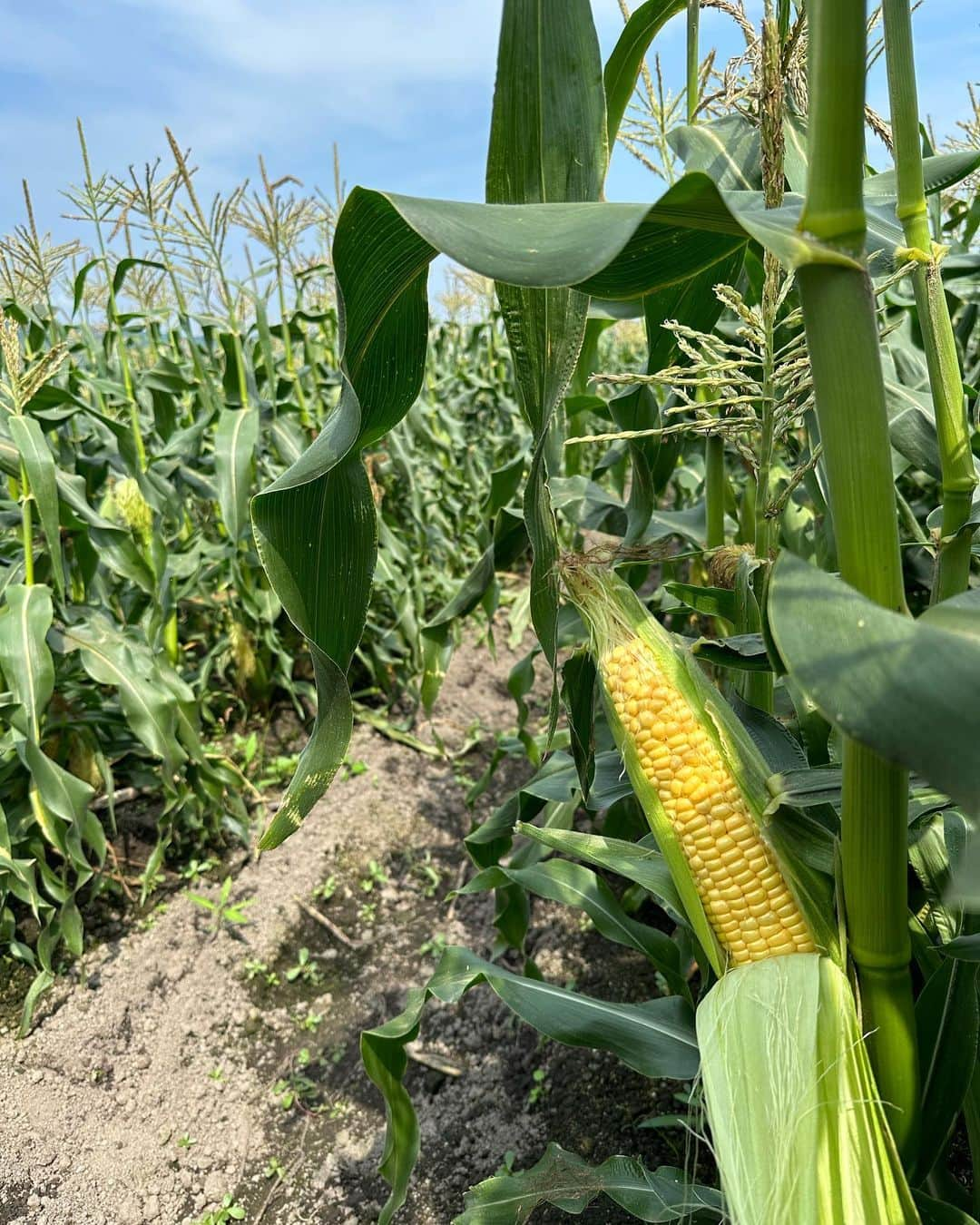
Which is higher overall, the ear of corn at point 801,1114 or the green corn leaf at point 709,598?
the green corn leaf at point 709,598

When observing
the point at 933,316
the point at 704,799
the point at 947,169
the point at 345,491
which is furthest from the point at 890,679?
the point at 947,169

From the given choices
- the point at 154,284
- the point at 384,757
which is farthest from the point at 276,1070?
the point at 154,284

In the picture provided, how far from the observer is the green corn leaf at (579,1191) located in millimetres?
1199

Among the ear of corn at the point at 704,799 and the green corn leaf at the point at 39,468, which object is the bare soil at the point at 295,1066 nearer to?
the ear of corn at the point at 704,799

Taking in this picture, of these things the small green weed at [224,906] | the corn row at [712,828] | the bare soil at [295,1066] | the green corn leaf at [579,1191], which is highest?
the corn row at [712,828]

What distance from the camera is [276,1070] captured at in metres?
2.08

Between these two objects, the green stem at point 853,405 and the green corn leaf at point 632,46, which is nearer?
the green stem at point 853,405

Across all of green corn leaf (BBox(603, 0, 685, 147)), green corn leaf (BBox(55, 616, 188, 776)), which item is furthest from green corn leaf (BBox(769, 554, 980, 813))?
green corn leaf (BBox(55, 616, 188, 776))

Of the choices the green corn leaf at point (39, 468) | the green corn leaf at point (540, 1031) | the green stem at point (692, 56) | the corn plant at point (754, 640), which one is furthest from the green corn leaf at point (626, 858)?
the green corn leaf at point (39, 468)

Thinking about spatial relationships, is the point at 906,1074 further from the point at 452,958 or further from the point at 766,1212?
the point at 452,958

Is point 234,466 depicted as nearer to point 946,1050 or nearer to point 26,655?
point 26,655

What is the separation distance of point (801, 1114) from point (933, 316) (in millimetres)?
867

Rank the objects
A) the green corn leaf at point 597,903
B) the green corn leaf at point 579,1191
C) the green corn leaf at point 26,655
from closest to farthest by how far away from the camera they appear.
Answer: the green corn leaf at point 579,1191
the green corn leaf at point 597,903
the green corn leaf at point 26,655

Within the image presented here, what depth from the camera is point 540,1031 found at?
1198mm
